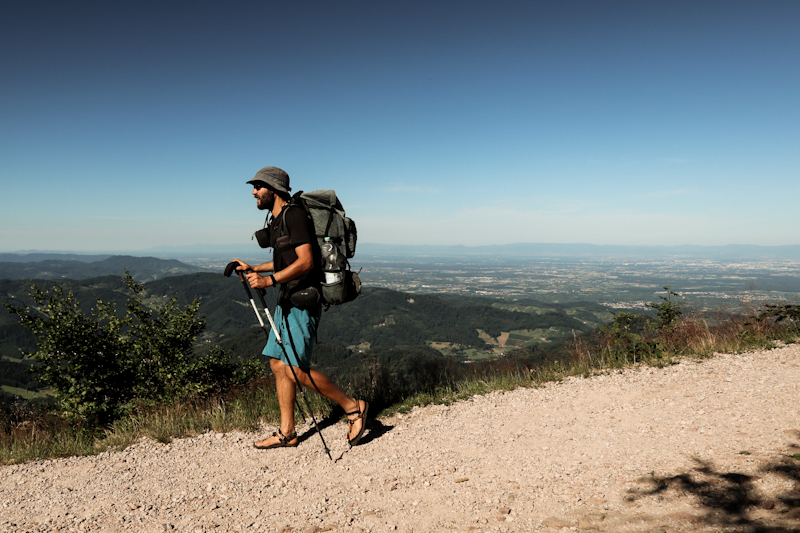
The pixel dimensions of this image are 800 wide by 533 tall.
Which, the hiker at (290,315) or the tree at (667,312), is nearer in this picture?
the hiker at (290,315)

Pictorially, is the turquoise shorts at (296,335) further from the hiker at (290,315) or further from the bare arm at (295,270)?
the bare arm at (295,270)

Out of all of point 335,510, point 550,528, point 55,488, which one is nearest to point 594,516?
point 550,528


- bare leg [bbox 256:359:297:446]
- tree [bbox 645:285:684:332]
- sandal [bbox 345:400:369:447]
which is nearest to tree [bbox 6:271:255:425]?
bare leg [bbox 256:359:297:446]

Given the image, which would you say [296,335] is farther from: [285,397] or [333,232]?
[333,232]

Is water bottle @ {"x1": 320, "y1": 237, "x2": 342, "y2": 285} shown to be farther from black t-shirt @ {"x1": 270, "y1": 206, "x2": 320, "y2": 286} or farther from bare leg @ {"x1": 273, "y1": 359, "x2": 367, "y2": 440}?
bare leg @ {"x1": 273, "y1": 359, "x2": 367, "y2": 440}

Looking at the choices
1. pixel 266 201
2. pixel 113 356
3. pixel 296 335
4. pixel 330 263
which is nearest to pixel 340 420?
pixel 296 335

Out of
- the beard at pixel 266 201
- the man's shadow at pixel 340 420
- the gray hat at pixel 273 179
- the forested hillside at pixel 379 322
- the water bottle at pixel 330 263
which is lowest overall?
the forested hillside at pixel 379 322

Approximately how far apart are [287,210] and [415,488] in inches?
100

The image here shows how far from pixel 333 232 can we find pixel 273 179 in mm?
817

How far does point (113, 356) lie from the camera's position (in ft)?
21.8

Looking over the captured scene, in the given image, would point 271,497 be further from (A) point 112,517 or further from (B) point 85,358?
(B) point 85,358

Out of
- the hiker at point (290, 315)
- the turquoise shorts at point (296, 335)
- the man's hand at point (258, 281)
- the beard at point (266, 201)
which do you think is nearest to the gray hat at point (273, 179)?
the hiker at point (290, 315)

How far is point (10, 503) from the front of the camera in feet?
9.38

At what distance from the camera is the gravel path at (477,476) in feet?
7.66
